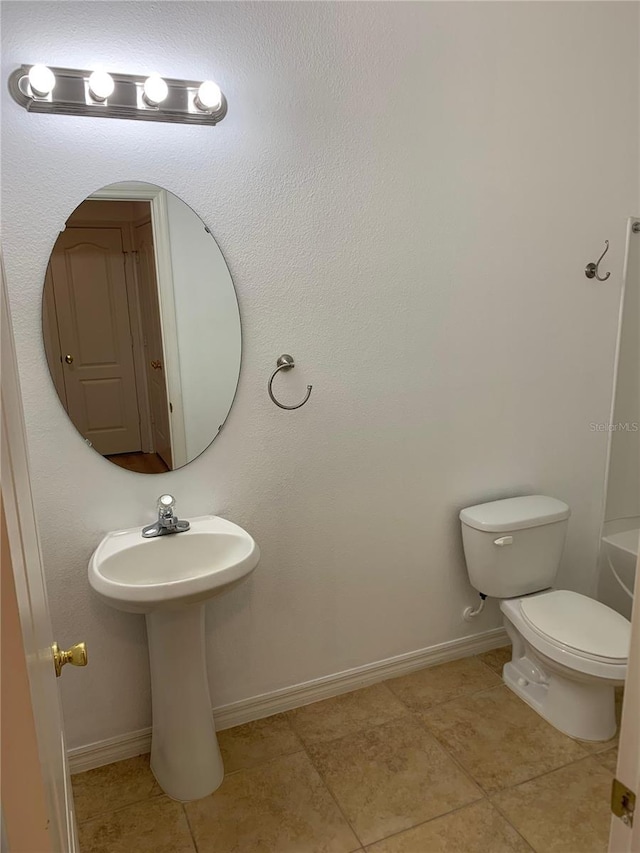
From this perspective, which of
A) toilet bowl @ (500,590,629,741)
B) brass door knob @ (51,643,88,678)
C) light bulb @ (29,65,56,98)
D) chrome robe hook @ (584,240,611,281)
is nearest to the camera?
brass door knob @ (51,643,88,678)

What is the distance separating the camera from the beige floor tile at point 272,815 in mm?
1812

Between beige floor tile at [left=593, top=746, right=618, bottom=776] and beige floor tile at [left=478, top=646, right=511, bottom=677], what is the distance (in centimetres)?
50

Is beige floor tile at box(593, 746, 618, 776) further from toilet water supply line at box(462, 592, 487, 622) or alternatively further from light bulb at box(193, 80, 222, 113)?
light bulb at box(193, 80, 222, 113)

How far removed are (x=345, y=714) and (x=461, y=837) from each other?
0.62 m

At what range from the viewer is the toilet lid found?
6.75 ft

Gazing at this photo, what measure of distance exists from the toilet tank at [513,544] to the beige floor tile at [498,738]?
407 mm

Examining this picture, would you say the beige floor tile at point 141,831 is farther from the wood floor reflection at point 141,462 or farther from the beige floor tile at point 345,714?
the wood floor reflection at point 141,462

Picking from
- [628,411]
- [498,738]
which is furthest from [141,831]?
[628,411]

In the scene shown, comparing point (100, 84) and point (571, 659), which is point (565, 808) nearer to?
point (571, 659)

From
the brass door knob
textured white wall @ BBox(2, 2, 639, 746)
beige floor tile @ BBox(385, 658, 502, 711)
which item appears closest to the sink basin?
textured white wall @ BBox(2, 2, 639, 746)

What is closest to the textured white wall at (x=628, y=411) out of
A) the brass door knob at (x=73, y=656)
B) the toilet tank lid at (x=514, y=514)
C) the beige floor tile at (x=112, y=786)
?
the toilet tank lid at (x=514, y=514)

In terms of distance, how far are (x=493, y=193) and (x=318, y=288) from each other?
2.51 ft

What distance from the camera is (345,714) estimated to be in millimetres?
2342

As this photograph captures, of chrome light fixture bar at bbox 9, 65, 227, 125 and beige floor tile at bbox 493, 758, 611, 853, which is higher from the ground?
chrome light fixture bar at bbox 9, 65, 227, 125
